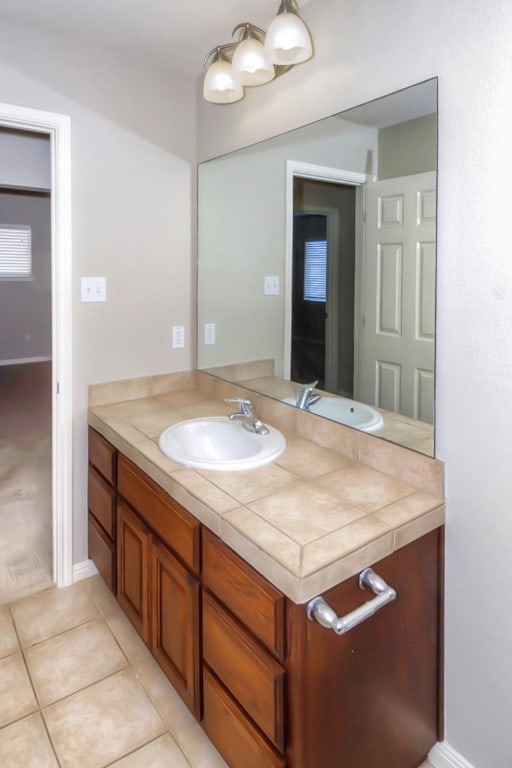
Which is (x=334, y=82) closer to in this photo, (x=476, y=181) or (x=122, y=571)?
(x=476, y=181)

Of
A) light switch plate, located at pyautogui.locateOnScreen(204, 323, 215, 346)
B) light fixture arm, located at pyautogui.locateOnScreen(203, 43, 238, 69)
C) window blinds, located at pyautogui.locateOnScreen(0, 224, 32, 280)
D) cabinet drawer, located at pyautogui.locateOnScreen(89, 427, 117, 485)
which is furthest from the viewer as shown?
window blinds, located at pyautogui.locateOnScreen(0, 224, 32, 280)

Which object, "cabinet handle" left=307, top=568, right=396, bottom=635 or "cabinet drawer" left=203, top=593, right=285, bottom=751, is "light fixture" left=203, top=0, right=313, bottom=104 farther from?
"cabinet drawer" left=203, top=593, right=285, bottom=751

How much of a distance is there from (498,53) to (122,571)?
195cm

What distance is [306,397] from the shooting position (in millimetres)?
1817

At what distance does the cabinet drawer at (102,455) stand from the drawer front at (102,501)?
4 centimetres

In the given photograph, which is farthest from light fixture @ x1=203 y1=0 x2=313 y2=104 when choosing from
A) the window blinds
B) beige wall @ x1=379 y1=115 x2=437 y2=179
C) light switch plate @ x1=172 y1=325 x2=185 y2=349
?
the window blinds

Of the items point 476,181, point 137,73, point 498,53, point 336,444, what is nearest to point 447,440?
point 336,444

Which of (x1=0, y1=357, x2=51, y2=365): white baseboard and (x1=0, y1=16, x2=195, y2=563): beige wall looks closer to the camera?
(x1=0, y1=16, x2=195, y2=563): beige wall

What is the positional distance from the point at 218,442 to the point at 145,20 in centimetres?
155

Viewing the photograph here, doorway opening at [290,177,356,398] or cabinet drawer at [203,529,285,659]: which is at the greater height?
doorway opening at [290,177,356,398]

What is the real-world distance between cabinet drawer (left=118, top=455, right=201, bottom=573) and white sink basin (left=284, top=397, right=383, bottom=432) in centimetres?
61

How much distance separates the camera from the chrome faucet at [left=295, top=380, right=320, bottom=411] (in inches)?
70.5

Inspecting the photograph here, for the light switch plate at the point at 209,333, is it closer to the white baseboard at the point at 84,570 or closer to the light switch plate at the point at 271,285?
the light switch plate at the point at 271,285

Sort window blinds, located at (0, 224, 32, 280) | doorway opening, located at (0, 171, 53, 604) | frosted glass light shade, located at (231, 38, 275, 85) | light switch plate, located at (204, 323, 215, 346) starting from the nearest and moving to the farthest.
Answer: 1. frosted glass light shade, located at (231, 38, 275, 85)
2. light switch plate, located at (204, 323, 215, 346)
3. doorway opening, located at (0, 171, 53, 604)
4. window blinds, located at (0, 224, 32, 280)
